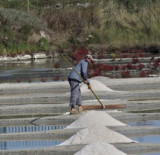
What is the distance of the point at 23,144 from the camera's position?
42.4ft

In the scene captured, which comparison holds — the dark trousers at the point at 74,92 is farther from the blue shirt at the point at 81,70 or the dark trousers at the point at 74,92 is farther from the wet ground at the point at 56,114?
the wet ground at the point at 56,114

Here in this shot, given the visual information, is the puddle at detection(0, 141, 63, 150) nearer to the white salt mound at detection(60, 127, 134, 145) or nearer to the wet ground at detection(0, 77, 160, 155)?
the wet ground at detection(0, 77, 160, 155)

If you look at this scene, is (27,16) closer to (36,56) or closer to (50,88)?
(36,56)

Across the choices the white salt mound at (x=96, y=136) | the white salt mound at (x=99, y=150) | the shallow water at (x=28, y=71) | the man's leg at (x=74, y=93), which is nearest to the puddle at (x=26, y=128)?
the man's leg at (x=74, y=93)

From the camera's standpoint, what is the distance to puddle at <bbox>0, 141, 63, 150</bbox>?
12.6 m

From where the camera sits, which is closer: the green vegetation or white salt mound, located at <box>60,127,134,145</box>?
white salt mound, located at <box>60,127,134,145</box>

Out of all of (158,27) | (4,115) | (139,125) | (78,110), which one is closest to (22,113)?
(4,115)

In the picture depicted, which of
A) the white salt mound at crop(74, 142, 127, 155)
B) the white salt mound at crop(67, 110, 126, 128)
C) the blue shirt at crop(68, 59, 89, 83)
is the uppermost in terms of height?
the blue shirt at crop(68, 59, 89, 83)

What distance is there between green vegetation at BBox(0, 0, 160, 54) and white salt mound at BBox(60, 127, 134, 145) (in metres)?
31.2

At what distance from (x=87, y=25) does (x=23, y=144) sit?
35913mm

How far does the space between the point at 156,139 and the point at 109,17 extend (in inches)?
1386

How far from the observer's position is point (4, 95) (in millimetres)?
21781

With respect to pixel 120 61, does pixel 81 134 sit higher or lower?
higher

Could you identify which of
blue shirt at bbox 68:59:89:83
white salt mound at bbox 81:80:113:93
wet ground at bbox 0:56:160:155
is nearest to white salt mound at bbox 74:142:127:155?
wet ground at bbox 0:56:160:155
